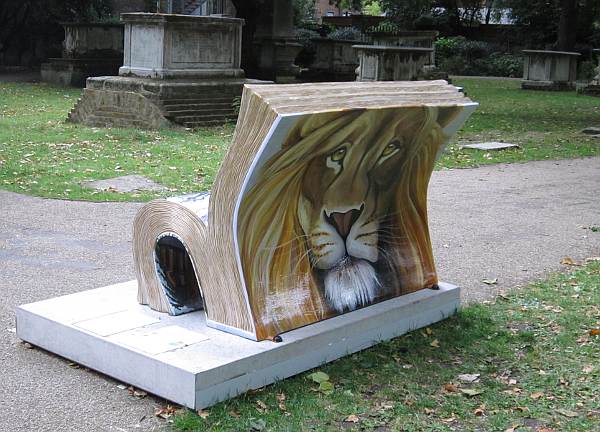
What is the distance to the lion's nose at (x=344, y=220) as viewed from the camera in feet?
14.4

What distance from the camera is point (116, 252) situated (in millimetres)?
6598

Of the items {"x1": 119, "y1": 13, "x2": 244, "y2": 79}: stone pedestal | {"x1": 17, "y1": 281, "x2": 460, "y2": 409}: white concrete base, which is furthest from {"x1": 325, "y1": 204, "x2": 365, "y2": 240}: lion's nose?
{"x1": 119, "y1": 13, "x2": 244, "y2": 79}: stone pedestal

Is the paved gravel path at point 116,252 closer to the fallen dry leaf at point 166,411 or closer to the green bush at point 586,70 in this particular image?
the fallen dry leaf at point 166,411

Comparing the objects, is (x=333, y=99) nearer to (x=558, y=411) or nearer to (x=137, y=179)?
(x=558, y=411)

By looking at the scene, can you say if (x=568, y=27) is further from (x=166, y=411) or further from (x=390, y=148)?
(x=166, y=411)

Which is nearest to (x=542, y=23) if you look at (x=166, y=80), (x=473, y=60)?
(x=473, y=60)

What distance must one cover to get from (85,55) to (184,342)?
22.4 metres

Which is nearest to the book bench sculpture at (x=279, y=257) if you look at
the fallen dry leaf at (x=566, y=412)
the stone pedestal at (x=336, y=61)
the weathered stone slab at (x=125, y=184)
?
the fallen dry leaf at (x=566, y=412)

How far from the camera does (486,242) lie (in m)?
7.22

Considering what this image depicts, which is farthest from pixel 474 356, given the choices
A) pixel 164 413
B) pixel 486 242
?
pixel 486 242

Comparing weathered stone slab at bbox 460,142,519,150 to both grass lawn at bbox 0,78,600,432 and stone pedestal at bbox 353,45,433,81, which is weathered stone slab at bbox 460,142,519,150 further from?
stone pedestal at bbox 353,45,433,81

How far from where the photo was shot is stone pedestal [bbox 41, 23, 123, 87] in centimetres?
2453

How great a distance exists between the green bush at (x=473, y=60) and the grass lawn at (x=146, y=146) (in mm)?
14308

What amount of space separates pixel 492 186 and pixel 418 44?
17088 mm
